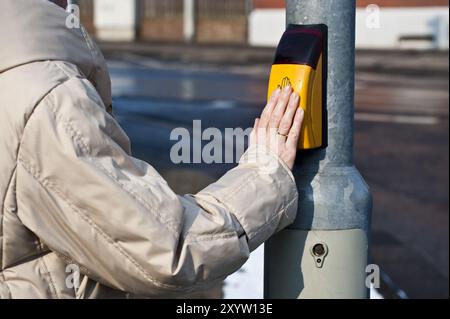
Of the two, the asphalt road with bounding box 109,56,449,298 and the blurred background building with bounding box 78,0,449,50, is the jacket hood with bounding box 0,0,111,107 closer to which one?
the asphalt road with bounding box 109,56,449,298

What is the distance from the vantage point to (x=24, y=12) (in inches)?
82.6

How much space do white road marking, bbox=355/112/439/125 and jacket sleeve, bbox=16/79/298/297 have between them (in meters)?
10.2

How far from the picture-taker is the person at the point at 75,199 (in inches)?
79.7

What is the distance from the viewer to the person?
6.64 ft

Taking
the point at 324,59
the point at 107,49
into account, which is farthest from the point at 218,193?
the point at 107,49

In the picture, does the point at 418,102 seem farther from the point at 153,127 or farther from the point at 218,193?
the point at 218,193

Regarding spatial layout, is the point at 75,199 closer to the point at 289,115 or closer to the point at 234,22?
the point at 289,115

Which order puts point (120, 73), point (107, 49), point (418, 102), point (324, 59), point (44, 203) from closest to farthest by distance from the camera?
point (44, 203)
point (324, 59)
point (418, 102)
point (120, 73)
point (107, 49)

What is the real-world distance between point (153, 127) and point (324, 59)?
8.33 meters

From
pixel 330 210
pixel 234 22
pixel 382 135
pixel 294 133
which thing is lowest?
pixel 382 135

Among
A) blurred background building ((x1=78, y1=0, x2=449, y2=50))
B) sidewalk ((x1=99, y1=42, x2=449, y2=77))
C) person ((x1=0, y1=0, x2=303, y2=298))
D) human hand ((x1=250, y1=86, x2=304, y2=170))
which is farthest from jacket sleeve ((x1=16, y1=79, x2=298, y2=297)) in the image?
blurred background building ((x1=78, y1=0, x2=449, y2=50))

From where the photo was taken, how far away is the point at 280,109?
2.48m

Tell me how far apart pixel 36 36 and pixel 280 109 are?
2.29 ft

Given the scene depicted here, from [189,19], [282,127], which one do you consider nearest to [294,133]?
[282,127]
